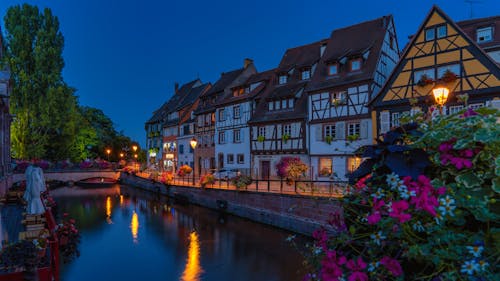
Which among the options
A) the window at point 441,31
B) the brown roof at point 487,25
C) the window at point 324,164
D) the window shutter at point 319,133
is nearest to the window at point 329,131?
the window shutter at point 319,133

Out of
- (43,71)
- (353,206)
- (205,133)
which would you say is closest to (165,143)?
(205,133)

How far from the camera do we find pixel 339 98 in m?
22.3

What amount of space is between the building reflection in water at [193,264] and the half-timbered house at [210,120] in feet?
57.1

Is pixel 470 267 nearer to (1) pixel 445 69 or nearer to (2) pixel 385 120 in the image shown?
(1) pixel 445 69

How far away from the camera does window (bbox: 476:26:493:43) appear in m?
17.9

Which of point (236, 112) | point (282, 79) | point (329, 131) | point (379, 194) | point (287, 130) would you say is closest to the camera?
point (379, 194)

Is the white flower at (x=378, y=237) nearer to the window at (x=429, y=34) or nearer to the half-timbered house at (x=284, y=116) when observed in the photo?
the window at (x=429, y=34)

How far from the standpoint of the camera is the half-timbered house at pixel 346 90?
2119cm

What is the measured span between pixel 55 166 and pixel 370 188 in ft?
151

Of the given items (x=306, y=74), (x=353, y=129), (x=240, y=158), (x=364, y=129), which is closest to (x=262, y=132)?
(x=240, y=158)

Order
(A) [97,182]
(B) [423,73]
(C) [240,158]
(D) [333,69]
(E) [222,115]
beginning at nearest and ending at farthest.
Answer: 1. (B) [423,73]
2. (D) [333,69]
3. (C) [240,158]
4. (E) [222,115]
5. (A) [97,182]

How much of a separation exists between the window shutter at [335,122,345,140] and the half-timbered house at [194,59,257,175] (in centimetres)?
1379

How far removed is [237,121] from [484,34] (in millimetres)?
19553

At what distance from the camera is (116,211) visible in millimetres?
25031
